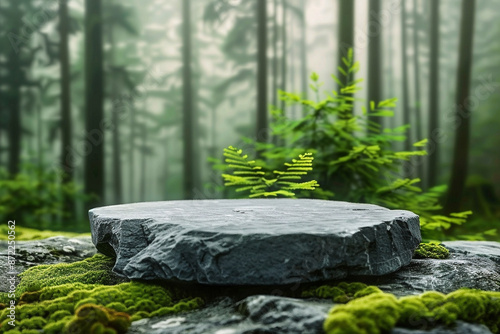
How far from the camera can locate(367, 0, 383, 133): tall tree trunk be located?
9680mm

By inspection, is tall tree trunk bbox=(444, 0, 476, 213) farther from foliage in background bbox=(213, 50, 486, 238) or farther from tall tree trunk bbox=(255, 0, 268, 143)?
foliage in background bbox=(213, 50, 486, 238)

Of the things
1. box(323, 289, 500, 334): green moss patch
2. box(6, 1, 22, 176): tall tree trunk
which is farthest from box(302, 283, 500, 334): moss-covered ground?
box(6, 1, 22, 176): tall tree trunk

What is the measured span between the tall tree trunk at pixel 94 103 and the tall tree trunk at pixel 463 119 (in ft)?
28.5

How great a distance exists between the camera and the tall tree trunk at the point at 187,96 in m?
13.7

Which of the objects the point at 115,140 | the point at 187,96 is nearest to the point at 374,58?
the point at 187,96

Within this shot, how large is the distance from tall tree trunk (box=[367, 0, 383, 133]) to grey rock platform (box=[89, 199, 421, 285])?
22.5ft

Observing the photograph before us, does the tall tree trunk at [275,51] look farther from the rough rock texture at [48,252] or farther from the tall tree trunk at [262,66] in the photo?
the rough rock texture at [48,252]

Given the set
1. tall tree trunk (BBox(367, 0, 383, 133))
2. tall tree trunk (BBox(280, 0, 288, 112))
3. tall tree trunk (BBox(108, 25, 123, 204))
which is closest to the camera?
tall tree trunk (BBox(367, 0, 383, 133))

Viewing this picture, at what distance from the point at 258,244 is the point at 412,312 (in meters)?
0.90

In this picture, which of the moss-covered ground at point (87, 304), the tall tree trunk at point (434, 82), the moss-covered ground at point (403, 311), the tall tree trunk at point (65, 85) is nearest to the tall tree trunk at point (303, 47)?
the tall tree trunk at point (434, 82)

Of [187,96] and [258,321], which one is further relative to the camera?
[187,96]

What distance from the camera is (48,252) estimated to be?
4.33 metres

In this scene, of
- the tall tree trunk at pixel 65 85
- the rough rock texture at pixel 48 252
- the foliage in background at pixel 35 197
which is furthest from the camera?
the tall tree trunk at pixel 65 85

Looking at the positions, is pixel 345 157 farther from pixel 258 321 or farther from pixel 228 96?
pixel 228 96
